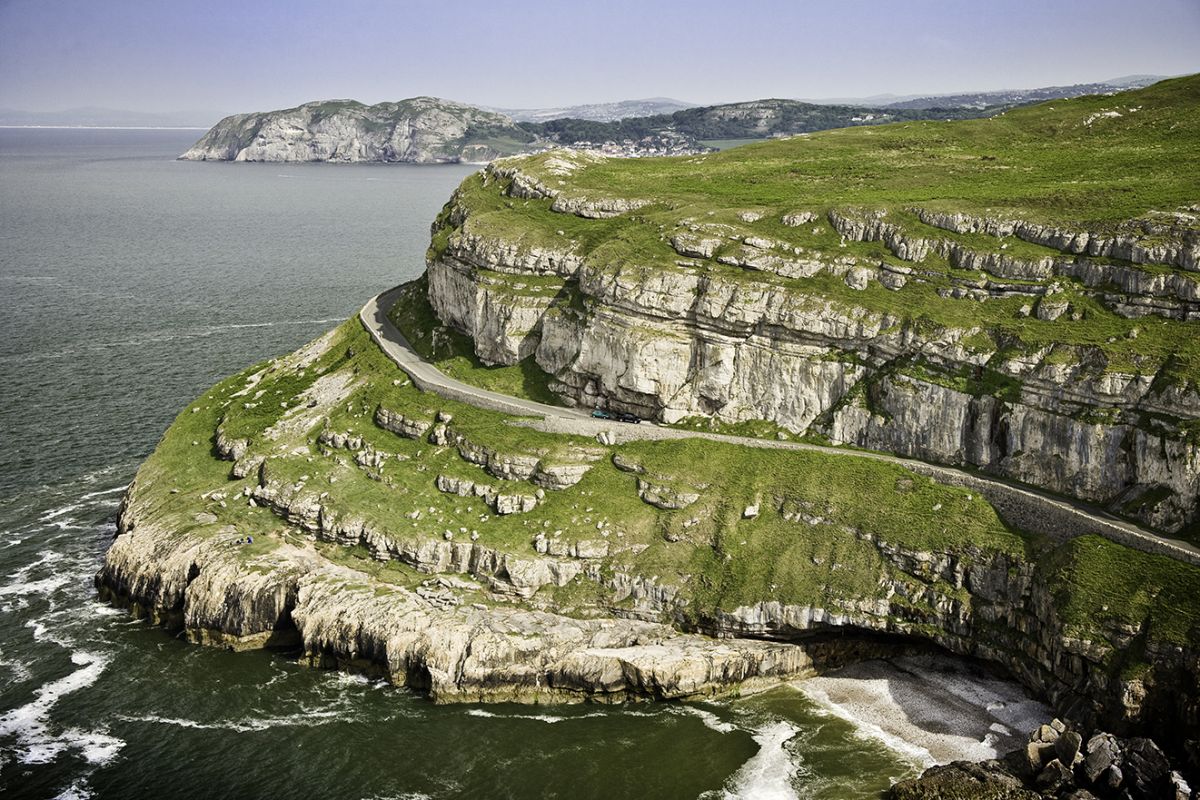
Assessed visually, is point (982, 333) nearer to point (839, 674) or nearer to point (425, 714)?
point (839, 674)

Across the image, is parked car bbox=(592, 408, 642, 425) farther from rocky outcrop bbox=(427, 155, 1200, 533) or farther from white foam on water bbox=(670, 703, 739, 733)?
white foam on water bbox=(670, 703, 739, 733)

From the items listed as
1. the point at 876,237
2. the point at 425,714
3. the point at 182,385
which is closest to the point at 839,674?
the point at 425,714

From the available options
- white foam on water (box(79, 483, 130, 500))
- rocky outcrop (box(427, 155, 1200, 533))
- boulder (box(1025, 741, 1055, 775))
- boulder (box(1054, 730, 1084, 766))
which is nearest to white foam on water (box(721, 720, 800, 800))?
boulder (box(1025, 741, 1055, 775))

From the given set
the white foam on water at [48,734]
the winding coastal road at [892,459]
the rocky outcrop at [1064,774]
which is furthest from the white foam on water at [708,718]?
the white foam on water at [48,734]

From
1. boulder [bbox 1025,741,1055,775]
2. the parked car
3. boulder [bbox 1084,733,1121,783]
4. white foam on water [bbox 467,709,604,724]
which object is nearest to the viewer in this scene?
boulder [bbox 1084,733,1121,783]

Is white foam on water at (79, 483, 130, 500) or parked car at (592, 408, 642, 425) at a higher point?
parked car at (592, 408, 642, 425)

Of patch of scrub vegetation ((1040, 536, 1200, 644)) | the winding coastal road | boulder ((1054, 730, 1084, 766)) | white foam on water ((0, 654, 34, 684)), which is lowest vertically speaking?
white foam on water ((0, 654, 34, 684))
